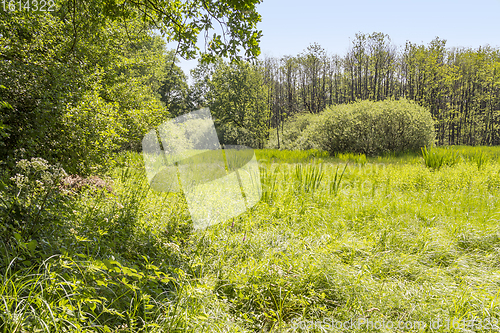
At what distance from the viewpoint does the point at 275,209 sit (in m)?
4.16

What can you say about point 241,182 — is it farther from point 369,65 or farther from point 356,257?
point 369,65

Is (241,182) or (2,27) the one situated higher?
(2,27)

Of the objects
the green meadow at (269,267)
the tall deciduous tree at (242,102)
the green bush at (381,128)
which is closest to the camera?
the green meadow at (269,267)

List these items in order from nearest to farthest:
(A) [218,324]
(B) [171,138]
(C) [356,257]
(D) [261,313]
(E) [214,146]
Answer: (A) [218,324] < (D) [261,313] < (C) [356,257] < (E) [214,146] < (B) [171,138]

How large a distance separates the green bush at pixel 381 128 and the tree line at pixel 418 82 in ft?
41.9

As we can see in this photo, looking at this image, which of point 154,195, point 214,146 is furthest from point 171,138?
point 154,195

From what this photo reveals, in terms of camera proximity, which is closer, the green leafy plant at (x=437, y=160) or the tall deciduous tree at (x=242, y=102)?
the green leafy plant at (x=437, y=160)

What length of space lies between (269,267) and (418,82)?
34595 mm

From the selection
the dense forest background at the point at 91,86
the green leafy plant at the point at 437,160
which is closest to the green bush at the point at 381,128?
the green leafy plant at the point at 437,160

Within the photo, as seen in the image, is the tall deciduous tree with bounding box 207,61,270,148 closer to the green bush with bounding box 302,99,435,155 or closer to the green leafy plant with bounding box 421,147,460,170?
the green bush with bounding box 302,99,435,155

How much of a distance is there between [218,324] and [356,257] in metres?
1.80

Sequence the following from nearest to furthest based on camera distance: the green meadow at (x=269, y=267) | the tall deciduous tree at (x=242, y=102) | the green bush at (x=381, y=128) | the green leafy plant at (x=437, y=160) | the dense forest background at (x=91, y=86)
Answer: the green meadow at (x=269, y=267) → the dense forest background at (x=91, y=86) → the green leafy plant at (x=437, y=160) → the green bush at (x=381, y=128) → the tall deciduous tree at (x=242, y=102)

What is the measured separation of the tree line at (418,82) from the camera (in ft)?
88.7

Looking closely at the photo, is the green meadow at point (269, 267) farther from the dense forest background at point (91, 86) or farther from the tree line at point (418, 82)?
the tree line at point (418, 82)
